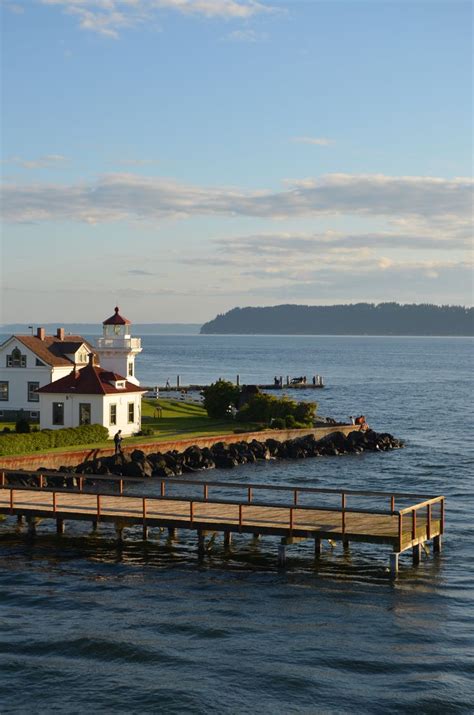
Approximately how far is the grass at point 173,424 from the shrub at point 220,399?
32.9 inches

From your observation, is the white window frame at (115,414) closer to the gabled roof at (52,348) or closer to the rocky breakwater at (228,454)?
the rocky breakwater at (228,454)

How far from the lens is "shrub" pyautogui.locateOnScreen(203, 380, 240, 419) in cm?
7169

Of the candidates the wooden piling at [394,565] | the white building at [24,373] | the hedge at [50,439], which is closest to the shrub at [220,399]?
the white building at [24,373]

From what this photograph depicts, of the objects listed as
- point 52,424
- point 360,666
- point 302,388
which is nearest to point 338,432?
point 52,424

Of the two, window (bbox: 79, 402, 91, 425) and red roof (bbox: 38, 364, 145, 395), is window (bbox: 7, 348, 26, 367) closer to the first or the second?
red roof (bbox: 38, 364, 145, 395)

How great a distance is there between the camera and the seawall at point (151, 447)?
4822cm

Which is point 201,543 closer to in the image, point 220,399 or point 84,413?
point 84,413

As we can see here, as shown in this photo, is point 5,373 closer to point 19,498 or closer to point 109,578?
point 19,498

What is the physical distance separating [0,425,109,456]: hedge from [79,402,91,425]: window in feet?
4.41

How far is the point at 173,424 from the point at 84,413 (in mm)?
10258

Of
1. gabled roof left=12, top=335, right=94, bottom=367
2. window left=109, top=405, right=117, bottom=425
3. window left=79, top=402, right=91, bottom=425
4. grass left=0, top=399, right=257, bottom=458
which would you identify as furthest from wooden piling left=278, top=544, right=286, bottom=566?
gabled roof left=12, top=335, right=94, bottom=367

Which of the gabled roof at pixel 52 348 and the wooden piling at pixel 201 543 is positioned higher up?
the gabled roof at pixel 52 348

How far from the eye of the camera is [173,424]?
6588cm

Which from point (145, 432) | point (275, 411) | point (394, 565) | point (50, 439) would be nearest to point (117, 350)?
point (145, 432)
